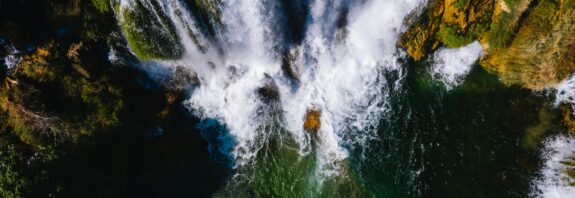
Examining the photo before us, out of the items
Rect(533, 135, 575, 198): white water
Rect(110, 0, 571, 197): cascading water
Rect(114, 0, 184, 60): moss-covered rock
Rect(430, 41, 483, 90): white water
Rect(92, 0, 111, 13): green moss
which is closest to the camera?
Rect(114, 0, 184, 60): moss-covered rock

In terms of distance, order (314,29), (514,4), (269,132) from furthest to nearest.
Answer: (269,132) → (314,29) → (514,4)

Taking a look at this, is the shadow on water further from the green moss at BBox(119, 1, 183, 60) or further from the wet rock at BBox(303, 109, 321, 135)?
the green moss at BBox(119, 1, 183, 60)

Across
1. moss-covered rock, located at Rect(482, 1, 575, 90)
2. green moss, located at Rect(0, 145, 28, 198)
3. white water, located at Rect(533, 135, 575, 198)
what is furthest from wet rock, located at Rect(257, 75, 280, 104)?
white water, located at Rect(533, 135, 575, 198)

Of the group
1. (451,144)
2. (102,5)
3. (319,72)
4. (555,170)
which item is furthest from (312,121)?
(555,170)

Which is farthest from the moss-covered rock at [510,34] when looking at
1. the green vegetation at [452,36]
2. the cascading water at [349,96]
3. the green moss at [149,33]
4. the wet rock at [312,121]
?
the green moss at [149,33]

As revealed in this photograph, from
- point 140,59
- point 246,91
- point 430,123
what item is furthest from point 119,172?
point 430,123

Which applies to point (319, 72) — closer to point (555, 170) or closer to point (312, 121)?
point (312, 121)

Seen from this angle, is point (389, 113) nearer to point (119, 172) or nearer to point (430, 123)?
point (430, 123)
